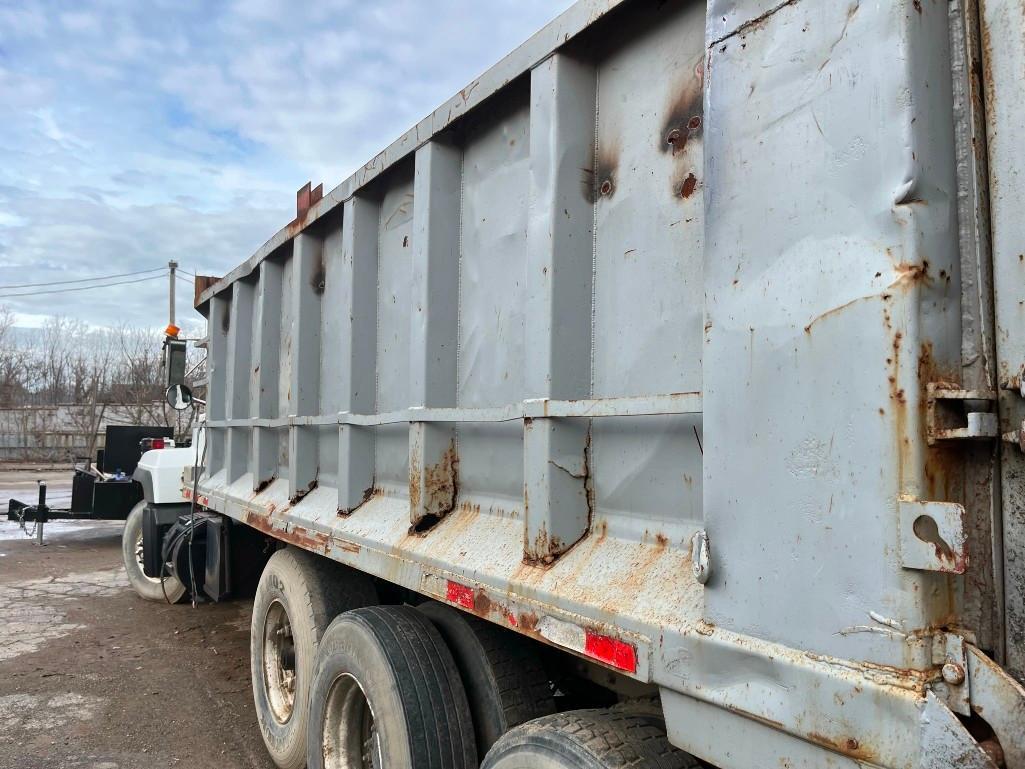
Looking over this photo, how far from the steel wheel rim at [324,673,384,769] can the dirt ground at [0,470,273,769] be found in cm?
141

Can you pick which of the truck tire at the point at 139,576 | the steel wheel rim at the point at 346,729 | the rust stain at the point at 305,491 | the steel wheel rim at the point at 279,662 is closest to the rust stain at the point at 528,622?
the steel wheel rim at the point at 346,729

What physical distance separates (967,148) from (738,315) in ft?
1.54

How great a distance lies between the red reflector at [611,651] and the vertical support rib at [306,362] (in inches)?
102

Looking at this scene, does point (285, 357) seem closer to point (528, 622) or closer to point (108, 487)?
point (528, 622)

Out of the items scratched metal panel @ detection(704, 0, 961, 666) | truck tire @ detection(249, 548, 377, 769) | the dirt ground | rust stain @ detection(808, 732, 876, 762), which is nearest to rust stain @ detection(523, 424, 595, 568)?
scratched metal panel @ detection(704, 0, 961, 666)

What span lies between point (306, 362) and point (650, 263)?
2.60 m

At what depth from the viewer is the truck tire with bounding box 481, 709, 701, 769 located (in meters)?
1.74

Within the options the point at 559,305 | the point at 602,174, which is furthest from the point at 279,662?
the point at 602,174

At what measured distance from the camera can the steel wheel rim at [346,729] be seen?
3.18 meters

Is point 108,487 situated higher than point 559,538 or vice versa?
point 559,538

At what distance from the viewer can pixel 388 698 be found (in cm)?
269

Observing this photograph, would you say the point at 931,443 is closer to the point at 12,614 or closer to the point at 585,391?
the point at 585,391

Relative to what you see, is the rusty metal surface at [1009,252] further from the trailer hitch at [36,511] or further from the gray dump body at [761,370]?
the trailer hitch at [36,511]

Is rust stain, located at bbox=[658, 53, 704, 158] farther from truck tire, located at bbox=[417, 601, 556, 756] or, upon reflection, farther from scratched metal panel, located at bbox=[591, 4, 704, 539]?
truck tire, located at bbox=[417, 601, 556, 756]
